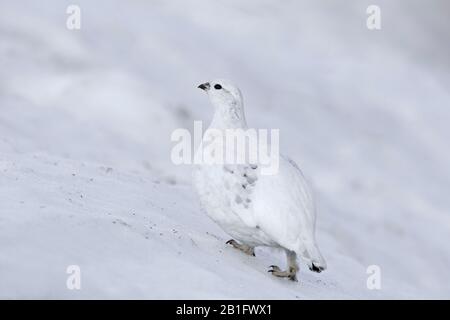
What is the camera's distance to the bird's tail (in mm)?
6375

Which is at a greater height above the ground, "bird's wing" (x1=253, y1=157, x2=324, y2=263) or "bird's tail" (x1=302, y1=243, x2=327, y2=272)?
"bird's wing" (x1=253, y1=157, x2=324, y2=263)

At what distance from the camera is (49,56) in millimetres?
22219

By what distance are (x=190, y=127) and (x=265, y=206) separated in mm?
13819

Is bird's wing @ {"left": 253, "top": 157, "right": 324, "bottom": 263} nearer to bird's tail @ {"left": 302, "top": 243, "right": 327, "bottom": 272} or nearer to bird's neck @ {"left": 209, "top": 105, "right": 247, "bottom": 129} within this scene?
bird's tail @ {"left": 302, "top": 243, "right": 327, "bottom": 272}

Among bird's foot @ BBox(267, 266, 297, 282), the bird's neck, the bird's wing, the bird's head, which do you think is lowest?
bird's foot @ BBox(267, 266, 297, 282)

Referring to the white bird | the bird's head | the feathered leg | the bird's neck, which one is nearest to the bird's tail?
the white bird

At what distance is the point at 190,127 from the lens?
20.2m

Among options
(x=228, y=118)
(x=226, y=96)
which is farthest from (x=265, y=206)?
(x=226, y=96)

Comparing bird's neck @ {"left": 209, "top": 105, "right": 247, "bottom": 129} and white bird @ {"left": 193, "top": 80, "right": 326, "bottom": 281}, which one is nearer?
white bird @ {"left": 193, "top": 80, "right": 326, "bottom": 281}

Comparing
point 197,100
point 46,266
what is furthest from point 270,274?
point 197,100

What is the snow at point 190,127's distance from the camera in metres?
5.83

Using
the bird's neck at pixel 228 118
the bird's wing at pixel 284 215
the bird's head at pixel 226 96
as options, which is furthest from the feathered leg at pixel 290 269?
the bird's head at pixel 226 96

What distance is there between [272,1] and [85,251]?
30.4m

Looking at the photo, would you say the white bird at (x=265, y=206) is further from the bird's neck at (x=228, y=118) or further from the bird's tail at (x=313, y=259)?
the bird's neck at (x=228, y=118)
